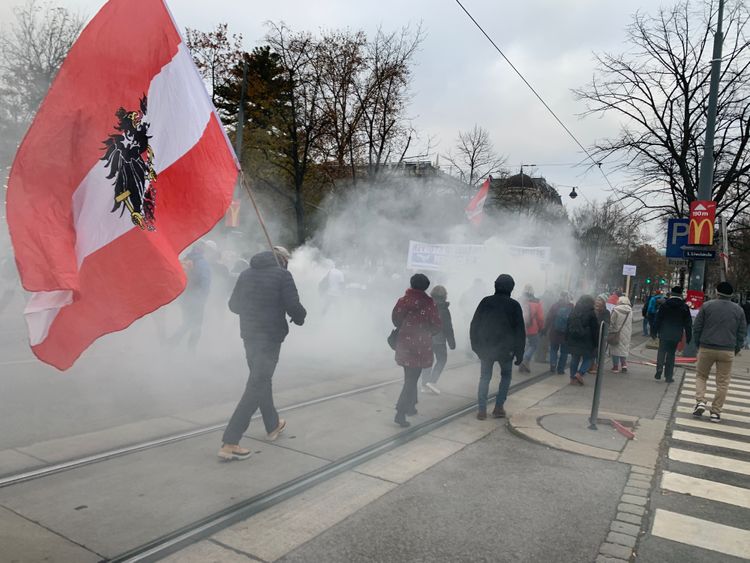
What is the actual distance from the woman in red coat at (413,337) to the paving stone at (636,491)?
6.74 feet

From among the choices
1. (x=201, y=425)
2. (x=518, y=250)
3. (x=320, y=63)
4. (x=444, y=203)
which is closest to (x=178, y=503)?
(x=201, y=425)

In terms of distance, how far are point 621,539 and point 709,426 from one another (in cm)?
402

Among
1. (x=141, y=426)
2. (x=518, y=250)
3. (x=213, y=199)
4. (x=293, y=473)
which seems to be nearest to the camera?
(x=213, y=199)

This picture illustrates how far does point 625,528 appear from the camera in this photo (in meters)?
3.69

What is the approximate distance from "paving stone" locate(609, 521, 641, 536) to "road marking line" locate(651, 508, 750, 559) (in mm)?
105

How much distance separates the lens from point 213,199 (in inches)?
140

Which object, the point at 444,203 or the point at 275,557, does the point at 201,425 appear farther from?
the point at 444,203

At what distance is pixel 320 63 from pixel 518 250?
1249 cm

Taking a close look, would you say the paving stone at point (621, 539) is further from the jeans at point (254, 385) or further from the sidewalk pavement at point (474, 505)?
the jeans at point (254, 385)

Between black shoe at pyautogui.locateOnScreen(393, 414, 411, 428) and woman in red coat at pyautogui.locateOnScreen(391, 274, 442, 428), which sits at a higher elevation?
woman in red coat at pyautogui.locateOnScreen(391, 274, 442, 428)

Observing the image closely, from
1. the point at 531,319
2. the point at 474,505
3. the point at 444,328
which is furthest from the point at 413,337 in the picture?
the point at 531,319

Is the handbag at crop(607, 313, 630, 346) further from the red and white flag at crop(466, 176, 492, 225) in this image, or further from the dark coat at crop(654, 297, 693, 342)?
the red and white flag at crop(466, 176, 492, 225)

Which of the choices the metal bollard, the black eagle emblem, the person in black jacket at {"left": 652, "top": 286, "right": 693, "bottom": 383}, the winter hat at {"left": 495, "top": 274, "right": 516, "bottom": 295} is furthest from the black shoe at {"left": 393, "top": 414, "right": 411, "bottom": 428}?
the person in black jacket at {"left": 652, "top": 286, "right": 693, "bottom": 383}

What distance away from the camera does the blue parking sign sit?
519 inches
